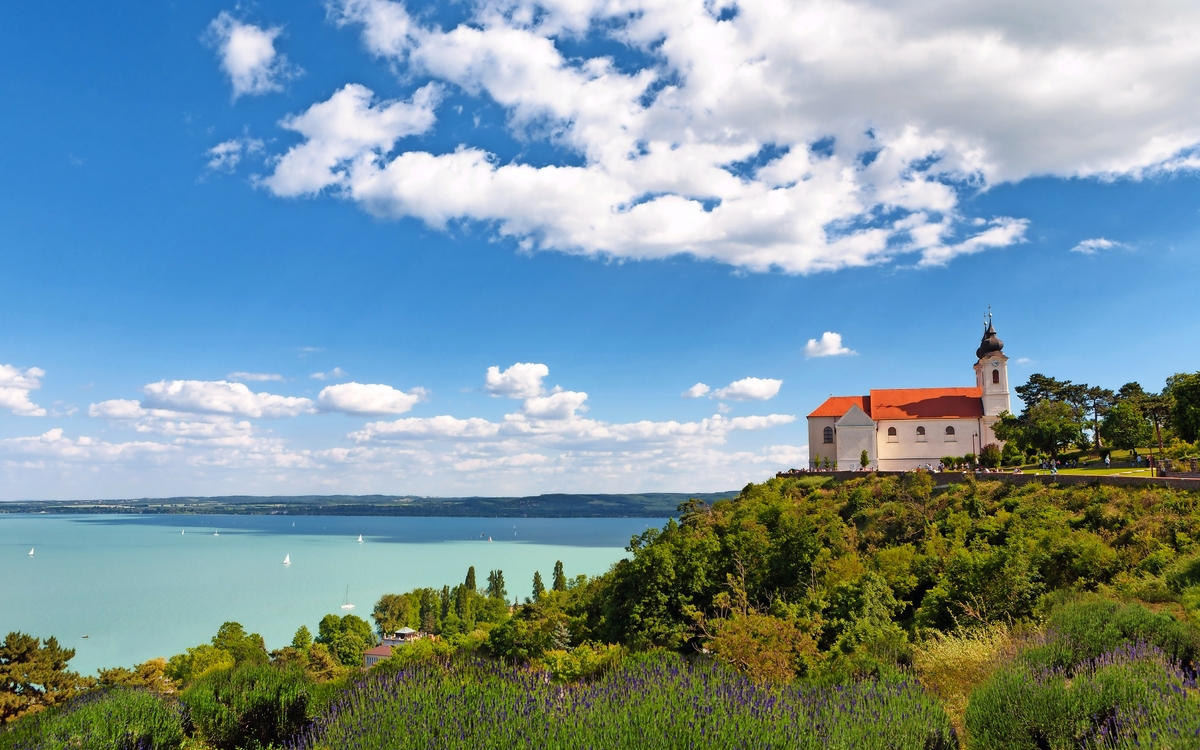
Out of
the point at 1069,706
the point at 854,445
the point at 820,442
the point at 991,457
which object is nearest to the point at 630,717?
the point at 1069,706

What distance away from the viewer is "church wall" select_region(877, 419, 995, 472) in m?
51.6

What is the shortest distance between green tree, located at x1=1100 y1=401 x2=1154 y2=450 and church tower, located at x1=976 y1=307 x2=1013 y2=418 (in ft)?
28.8

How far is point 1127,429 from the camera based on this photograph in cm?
4103

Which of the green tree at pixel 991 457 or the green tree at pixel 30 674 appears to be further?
the green tree at pixel 991 457

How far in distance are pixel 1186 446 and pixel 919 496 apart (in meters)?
11.4

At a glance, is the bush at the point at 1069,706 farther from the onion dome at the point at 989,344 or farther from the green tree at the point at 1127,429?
the onion dome at the point at 989,344

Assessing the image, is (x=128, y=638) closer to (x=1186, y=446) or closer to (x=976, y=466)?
(x=976, y=466)

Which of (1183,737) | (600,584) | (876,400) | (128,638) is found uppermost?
(876,400)

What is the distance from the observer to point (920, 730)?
6.70 m

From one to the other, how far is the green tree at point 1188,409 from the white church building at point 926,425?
1455 centimetres

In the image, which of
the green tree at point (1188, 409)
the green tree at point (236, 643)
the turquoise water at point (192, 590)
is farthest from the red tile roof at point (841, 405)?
the turquoise water at point (192, 590)

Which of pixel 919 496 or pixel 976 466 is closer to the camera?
pixel 919 496

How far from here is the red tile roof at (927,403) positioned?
5231 cm

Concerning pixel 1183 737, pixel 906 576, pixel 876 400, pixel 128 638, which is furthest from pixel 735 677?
pixel 128 638
